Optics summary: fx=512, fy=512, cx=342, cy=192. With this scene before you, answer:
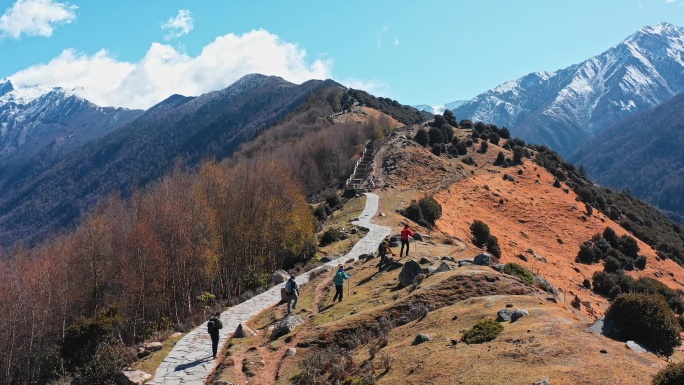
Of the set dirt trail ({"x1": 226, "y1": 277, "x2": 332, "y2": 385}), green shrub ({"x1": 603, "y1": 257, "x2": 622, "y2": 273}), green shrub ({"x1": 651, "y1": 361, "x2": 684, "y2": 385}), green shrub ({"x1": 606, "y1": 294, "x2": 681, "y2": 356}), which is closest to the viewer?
green shrub ({"x1": 651, "y1": 361, "x2": 684, "y2": 385})

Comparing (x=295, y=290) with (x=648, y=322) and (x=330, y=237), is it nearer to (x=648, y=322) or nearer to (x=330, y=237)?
(x=648, y=322)

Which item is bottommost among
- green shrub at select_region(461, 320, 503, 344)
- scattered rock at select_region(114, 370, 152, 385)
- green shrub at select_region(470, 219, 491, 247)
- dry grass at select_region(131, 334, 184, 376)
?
green shrub at select_region(470, 219, 491, 247)

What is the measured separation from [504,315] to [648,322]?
142 inches

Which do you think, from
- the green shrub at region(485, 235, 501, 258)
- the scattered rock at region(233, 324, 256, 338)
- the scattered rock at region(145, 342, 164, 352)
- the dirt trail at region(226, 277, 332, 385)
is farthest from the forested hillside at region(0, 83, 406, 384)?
the green shrub at region(485, 235, 501, 258)

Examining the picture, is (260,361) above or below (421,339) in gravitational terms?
below

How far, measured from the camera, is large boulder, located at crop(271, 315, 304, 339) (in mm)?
19562

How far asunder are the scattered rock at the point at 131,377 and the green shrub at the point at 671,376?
46.9 feet

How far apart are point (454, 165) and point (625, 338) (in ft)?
227

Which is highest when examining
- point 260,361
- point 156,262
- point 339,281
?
point 156,262

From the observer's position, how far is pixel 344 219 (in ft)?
170

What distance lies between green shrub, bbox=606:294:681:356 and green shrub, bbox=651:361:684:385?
3.42 meters

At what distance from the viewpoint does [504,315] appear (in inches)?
572

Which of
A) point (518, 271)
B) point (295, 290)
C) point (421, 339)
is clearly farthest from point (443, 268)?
point (421, 339)

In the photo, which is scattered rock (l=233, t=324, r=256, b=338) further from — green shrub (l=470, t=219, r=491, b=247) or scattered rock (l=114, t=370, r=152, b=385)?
green shrub (l=470, t=219, r=491, b=247)
